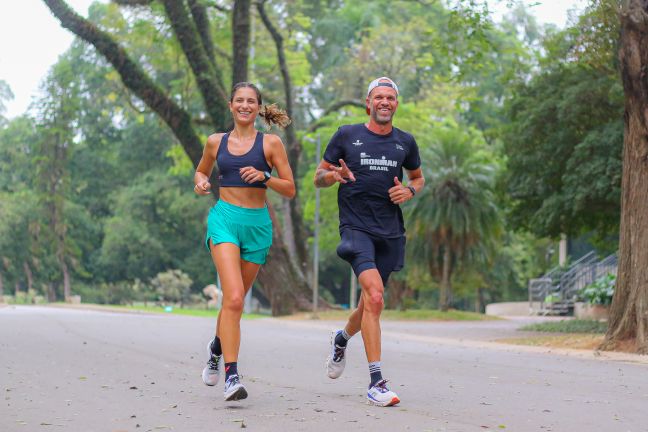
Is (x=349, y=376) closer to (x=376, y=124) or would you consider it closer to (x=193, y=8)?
(x=376, y=124)

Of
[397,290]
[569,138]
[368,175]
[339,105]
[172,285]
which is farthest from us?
[172,285]

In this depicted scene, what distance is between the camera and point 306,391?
9.23m

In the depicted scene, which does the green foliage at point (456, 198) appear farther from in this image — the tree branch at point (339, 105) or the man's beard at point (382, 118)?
the man's beard at point (382, 118)

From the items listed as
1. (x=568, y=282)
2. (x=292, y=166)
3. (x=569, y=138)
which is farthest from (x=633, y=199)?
(x=568, y=282)

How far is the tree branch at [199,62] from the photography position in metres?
30.0

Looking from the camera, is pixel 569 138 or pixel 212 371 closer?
pixel 212 371

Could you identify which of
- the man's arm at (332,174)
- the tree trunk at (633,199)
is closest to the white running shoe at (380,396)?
the man's arm at (332,174)

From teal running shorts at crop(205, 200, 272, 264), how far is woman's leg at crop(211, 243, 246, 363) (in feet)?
0.29

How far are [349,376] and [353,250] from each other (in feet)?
8.44

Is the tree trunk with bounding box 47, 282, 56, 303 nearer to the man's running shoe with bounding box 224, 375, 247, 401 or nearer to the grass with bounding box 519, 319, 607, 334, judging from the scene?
the grass with bounding box 519, 319, 607, 334

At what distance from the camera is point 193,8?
31.7 meters

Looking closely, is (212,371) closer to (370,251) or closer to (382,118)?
(370,251)

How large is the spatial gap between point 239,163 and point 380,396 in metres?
1.91

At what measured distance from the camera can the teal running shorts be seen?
845cm
